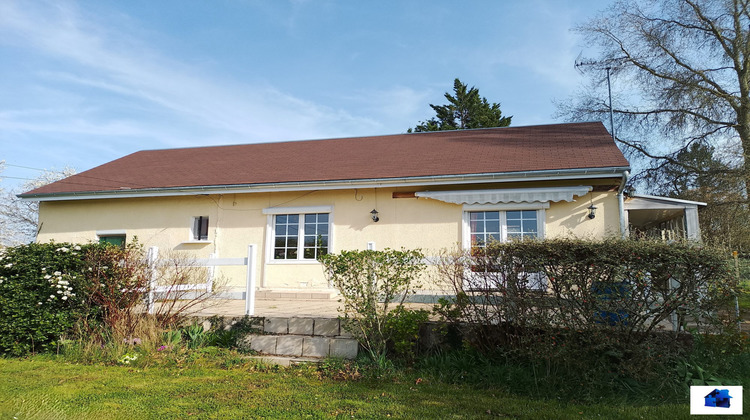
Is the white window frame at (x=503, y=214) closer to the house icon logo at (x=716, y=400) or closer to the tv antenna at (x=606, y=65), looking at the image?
the house icon logo at (x=716, y=400)

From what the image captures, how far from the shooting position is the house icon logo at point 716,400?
3820 mm

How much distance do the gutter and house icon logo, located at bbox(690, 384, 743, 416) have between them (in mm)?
5695

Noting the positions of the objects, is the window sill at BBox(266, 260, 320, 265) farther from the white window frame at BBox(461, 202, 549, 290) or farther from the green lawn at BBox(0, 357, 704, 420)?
the green lawn at BBox(0, 357, 704, 420)

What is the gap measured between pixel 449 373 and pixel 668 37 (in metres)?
16.9

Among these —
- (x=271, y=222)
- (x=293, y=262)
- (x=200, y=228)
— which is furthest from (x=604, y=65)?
(x=200, y=228)

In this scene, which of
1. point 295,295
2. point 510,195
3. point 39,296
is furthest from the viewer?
point 295,295

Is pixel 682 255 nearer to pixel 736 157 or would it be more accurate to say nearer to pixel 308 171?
pixel 308 171

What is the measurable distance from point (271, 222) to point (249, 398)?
24.7 ft

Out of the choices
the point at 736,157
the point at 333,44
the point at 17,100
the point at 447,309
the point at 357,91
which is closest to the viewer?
the point at 447,309

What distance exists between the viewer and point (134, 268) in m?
6.79

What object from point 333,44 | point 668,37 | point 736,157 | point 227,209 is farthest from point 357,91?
point 736,157

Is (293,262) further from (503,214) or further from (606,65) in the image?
(606,65)

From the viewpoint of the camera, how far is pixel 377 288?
5543 millimetres

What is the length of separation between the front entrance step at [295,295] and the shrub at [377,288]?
5.27 metres
